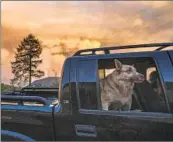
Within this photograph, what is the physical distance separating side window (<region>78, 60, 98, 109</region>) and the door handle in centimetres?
19

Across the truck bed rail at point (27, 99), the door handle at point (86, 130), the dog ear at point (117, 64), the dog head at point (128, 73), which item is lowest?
the door handle at point (86, 130)

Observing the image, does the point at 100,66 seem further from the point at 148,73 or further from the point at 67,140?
the point at 67,140

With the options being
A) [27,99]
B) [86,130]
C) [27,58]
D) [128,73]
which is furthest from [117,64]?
[27,58]

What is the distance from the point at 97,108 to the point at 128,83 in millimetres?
404

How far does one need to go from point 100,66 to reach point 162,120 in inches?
31.6

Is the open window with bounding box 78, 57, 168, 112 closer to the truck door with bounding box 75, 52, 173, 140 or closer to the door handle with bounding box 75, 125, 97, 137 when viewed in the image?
the truck door with bounding box 75, 52, 173, 140

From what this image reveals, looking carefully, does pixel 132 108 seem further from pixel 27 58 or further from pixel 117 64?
pixel 27 58

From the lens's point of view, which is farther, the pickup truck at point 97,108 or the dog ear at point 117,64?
the dog ear at point 117,64

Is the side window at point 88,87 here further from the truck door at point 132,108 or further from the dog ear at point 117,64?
the dog ear at point 117,64

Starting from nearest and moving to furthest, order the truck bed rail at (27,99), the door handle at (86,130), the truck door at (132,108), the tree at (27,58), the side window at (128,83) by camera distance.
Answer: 1. the truck door at (132,108)
2. the door handle at (86,130)
3. the side window at (128,83)
4. the truck bed rail at (27,99)
5. the tree at (27,58)

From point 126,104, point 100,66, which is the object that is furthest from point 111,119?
point 100,66

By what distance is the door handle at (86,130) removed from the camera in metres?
3.47

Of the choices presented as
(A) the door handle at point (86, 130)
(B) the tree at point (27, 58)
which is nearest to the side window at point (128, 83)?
(A) the door handle at point (86, 130)

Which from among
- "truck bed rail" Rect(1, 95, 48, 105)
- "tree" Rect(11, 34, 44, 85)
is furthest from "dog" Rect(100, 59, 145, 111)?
"tree" Rect(11, 34, 44, 85)
